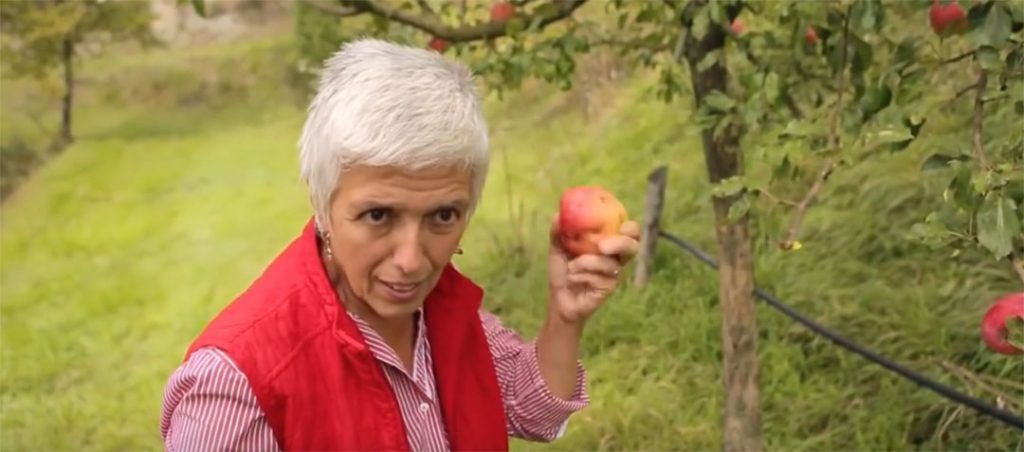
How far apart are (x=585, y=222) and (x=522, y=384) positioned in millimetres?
202

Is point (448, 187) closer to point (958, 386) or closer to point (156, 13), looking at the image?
point (958, 386)

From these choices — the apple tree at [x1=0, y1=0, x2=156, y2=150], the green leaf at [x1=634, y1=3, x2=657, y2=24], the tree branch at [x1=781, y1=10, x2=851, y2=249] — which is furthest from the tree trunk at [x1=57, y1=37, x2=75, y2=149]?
the tree branch at [x1=781, y1=10, x2=851, y2=249]

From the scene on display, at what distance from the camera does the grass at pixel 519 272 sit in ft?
8.90

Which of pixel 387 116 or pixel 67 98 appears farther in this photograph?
pixel 67 98

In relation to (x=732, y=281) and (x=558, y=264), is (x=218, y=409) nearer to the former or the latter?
(x=558, y=264)

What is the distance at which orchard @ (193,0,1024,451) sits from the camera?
1197 mm

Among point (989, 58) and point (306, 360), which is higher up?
point (989, 58)

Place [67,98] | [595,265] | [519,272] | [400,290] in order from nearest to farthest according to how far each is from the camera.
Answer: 1. [400,290]
2. [595,265]
3. [519,272]
4. [67,98]

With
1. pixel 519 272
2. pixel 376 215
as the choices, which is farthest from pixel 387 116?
pixel 519 272

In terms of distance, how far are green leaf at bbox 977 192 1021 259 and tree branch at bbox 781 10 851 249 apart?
8.9 inches

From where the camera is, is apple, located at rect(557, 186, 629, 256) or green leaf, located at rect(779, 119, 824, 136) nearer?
apple, located at rect(557, 186, 629, 256)

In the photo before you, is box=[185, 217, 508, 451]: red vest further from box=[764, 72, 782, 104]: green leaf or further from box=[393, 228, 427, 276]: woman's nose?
box=[764, 72, 782, 104]: green leaf

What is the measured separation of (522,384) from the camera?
1.28m

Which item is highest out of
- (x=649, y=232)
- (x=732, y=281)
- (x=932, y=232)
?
(x=932, y=232)
